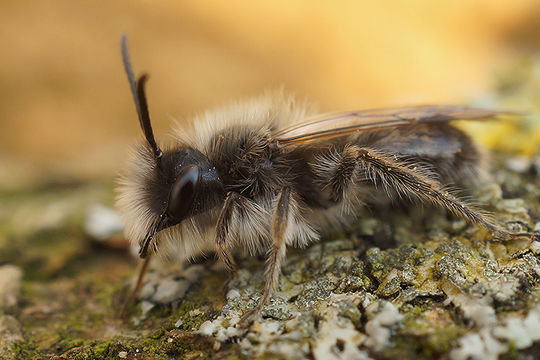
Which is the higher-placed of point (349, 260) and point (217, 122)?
point (217, 122)

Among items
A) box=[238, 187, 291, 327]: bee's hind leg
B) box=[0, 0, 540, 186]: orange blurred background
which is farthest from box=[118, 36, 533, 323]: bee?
box=[0, 0, 540, 186]: orange blurred background

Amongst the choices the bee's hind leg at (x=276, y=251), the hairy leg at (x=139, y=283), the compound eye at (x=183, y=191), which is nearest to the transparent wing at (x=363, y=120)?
the bee's hind leg at (x=276, y=251)

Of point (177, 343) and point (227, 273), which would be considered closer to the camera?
point (177, 343)

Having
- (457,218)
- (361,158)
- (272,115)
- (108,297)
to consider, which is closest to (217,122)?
(272,115)

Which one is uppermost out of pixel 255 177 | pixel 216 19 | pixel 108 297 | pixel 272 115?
pixel 216 19

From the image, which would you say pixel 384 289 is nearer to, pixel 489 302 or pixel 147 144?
pixel 489 302

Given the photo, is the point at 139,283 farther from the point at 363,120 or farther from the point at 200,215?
the point at 363,120
